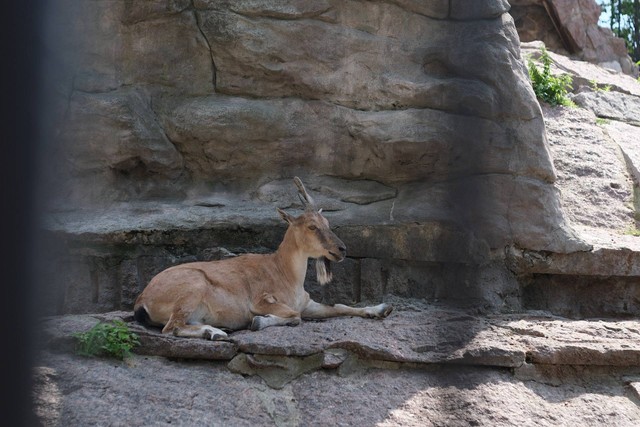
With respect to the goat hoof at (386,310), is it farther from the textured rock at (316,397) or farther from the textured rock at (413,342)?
the textured rock at (316,397)

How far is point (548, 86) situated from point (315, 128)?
3.20m

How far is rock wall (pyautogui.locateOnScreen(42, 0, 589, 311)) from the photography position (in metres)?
7.12

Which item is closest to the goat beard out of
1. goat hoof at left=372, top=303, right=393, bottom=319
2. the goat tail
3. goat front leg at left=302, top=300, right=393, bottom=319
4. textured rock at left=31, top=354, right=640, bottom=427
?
goat front leg at left=302, top=300, right=393, bottom=319

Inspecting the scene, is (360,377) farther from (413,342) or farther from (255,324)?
(255,324)

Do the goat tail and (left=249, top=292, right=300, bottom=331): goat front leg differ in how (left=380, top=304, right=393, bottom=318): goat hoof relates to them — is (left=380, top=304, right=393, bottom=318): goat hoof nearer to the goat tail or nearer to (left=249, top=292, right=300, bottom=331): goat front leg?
(left=249, top=292, right=300, bottom=331): goat front leg

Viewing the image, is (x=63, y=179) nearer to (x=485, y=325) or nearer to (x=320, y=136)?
(x=320, y=136)

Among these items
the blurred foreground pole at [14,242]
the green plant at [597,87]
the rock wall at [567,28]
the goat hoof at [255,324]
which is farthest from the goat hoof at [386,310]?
the rock wall at [567,28]

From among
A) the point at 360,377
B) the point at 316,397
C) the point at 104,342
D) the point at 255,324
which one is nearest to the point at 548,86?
the point at 255,324

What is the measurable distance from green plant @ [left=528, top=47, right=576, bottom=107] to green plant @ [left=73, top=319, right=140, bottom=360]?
580 centimetres

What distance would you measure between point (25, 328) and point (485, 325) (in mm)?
3343

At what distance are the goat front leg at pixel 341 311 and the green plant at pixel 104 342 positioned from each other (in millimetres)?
1789

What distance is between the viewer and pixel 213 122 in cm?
729

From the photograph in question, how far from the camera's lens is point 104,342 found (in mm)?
5234

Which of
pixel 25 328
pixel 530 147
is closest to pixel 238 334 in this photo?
pixel 25 328
